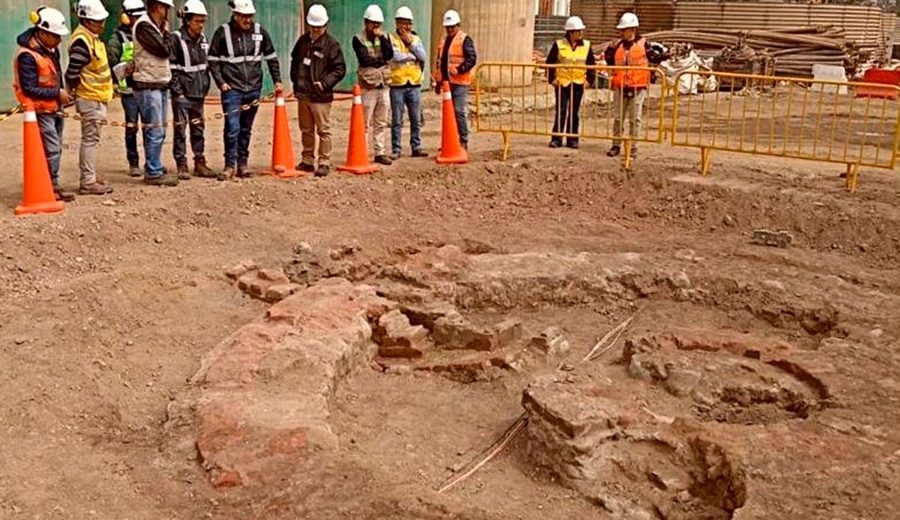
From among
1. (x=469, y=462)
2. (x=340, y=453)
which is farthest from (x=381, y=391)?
(x=340, y=453)

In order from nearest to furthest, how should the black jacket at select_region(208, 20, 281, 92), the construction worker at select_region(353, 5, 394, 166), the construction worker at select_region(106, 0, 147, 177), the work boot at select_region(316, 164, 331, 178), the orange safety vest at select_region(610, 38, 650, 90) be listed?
the construction worker at select_region(106, 0, 147, 177) → the black jacket at select_region(208, 20, 281, 92) → the work boot at select_region(316, 164, 331, 178) → the construction worker at select_region(353, 5, 394, 166) → the orange safety vest at select_region(610, 38, 650, 90)

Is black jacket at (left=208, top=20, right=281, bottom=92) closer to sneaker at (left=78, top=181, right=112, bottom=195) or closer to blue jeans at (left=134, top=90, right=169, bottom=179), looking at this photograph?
blue jeans at (left=134, top=90, right=169, bottom=179)

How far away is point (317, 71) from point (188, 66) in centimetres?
142

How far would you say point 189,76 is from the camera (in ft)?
30.7

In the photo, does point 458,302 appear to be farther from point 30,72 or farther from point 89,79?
point 30,72

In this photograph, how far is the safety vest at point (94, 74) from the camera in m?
8.54

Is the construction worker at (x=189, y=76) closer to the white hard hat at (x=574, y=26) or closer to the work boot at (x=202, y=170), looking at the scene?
the work boot at (x=202, y=170)

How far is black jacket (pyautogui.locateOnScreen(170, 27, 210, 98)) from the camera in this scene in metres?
9.22

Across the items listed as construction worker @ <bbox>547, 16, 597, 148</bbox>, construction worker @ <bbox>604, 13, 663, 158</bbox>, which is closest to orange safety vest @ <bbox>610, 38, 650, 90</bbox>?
construction worker @ <bbox>604, 13, 663, 158</bbox>

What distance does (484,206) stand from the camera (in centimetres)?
1030

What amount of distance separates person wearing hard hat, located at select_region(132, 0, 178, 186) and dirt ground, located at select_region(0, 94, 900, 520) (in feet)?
1.95

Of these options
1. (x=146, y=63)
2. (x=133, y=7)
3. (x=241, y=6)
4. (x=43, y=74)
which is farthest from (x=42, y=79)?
(x=241, y=6)

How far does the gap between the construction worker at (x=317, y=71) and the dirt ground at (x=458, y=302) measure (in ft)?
2.58

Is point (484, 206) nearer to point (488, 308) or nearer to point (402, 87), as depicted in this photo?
point (402, 87)
